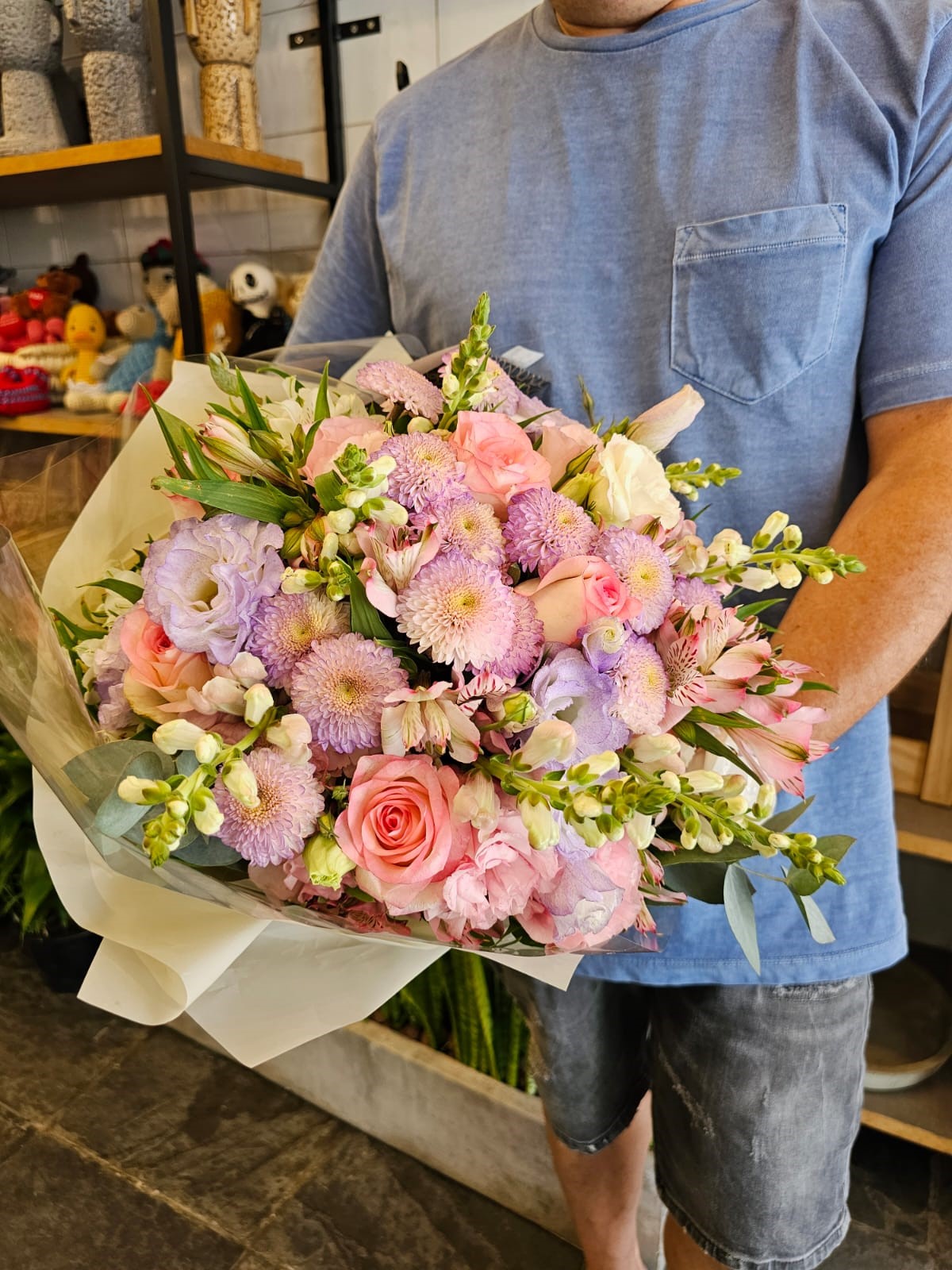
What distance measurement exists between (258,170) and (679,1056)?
1.62 m

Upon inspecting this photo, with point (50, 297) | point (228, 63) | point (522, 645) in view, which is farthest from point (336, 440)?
point (50, 297)

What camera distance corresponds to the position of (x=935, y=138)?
702 mm

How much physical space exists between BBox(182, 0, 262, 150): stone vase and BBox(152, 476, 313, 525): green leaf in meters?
1.49

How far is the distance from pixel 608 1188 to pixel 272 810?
0.91 meters

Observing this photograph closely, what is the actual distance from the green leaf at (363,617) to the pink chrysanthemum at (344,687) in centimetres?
1

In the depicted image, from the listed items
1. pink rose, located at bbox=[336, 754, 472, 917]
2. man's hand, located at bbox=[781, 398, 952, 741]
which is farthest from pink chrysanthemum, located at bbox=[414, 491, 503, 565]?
man's hand, located at bbox=[781, 398, 952, 741]

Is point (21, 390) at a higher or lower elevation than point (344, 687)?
lower

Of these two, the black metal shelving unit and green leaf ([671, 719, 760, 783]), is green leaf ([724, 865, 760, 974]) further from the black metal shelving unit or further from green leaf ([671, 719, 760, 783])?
the black metal shelving unit

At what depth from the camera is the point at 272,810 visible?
16.8 inches

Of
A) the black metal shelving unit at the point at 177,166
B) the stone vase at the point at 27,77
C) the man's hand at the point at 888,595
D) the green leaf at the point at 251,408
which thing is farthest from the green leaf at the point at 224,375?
the stone vase at the point at 27,77

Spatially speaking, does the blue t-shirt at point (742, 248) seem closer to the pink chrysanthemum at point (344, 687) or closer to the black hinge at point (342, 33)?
the pink chrysanthemum at point (344, 687)

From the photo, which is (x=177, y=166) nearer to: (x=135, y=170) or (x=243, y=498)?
Result: (x=135, y=170)

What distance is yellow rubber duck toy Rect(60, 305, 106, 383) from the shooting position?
2.06 meters

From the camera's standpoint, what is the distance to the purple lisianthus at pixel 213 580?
17.2 inches
